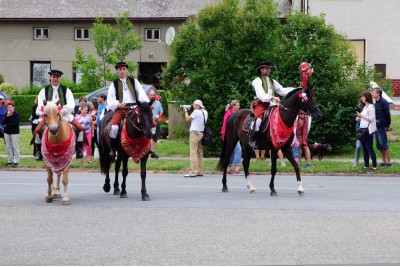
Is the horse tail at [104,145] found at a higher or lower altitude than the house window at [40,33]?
lower

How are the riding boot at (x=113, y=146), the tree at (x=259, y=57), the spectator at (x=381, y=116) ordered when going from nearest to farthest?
the riding boot at (x=113, y=146)
the spectator at (x=381, y=116)
the tree at (x=259, y=57)

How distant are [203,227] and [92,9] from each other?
4269 centimetres

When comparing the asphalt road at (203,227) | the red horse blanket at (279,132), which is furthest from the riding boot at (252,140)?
the asphalt road at (203,227)

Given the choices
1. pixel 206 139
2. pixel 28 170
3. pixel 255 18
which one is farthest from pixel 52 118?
pixel 255 18

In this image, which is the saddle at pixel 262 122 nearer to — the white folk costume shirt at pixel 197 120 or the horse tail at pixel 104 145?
the horse tail at pixel 104 145

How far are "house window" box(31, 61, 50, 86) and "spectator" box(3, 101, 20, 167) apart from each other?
30.8m

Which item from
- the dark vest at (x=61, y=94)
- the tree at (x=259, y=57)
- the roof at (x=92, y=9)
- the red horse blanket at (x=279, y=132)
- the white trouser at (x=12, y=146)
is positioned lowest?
the white trouser at (x=12, y=146)

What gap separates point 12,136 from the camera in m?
24.2

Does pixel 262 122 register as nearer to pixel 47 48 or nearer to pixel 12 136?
pixel 12 136

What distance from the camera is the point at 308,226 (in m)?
12.2

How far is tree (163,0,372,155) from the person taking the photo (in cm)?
2616

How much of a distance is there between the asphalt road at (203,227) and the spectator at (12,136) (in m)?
5.82

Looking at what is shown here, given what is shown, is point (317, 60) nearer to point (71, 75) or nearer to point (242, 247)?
point (242, 247)

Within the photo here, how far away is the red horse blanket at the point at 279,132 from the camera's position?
16625 mm
